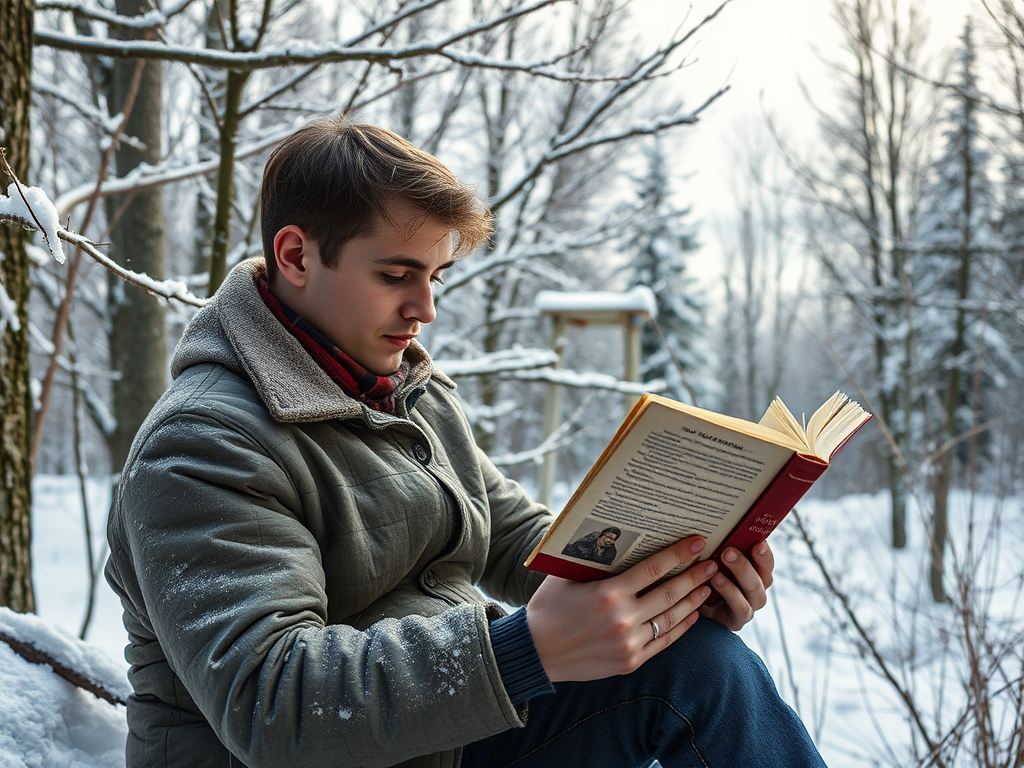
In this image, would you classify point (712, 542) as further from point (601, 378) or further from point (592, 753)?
point (601, 378)

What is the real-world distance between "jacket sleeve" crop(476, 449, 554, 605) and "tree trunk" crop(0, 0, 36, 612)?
1.05 m

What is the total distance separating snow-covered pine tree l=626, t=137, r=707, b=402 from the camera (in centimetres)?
1516

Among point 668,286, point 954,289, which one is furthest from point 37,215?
point 668,286

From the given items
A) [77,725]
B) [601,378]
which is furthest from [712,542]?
[601,378]

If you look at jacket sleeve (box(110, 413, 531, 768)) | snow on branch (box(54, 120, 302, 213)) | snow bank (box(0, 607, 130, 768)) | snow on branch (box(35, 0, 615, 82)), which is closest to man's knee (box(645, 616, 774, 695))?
jacket sleeve (box(110, 413, 531, 768))

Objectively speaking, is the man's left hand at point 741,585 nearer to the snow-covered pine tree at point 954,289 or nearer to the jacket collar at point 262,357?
the jacket collar at point 262,357

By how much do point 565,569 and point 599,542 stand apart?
6 centimetres

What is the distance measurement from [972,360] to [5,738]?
44.1 feet

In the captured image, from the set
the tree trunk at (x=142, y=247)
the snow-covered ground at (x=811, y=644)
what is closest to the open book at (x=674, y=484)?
the snow-covered ground at (x=811, y=644)

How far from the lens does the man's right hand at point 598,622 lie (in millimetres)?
1006

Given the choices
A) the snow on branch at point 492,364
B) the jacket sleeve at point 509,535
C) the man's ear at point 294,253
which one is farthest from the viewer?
the snow on branch at point 492,364

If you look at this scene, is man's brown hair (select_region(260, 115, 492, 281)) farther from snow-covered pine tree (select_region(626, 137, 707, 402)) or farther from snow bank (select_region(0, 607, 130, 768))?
snow-covered pine tree (select_region(626, 137, 707, 402))

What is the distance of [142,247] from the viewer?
3.31 meters

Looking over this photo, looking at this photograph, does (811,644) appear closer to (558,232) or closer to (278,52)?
(558,232)
